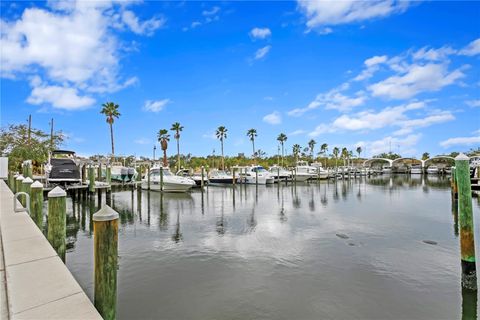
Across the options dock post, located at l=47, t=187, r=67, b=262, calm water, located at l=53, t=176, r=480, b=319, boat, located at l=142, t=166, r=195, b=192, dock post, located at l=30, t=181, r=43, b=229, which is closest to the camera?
calm water, located at l=53, t=176, r=480, b=319

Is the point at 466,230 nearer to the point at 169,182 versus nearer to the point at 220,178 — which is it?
the point at 169,182

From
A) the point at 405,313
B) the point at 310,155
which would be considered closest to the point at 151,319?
the point at 405,313

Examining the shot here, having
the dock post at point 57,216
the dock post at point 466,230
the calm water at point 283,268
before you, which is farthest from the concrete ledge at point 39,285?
the dock post at point 466,230

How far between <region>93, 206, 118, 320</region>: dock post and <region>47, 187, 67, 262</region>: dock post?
349cm

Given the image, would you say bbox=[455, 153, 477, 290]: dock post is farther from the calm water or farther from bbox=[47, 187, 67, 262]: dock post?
bbox=[47, 187, 67, 262]: dock post

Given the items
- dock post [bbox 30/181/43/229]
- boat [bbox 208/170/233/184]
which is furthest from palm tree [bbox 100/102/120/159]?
dock post [bbox 30/181/43/229]

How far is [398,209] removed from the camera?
1783 centimetres

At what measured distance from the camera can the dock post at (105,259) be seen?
3789 millimetres

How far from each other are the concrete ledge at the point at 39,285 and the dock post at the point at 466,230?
761 cm

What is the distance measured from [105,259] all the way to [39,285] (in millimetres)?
1084

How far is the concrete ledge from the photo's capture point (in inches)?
128

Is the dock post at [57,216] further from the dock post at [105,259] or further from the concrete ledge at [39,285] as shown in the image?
the dock post at [105,259]

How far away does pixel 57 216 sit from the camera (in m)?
6.64

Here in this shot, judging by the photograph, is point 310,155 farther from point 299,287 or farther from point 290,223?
point 299,287
